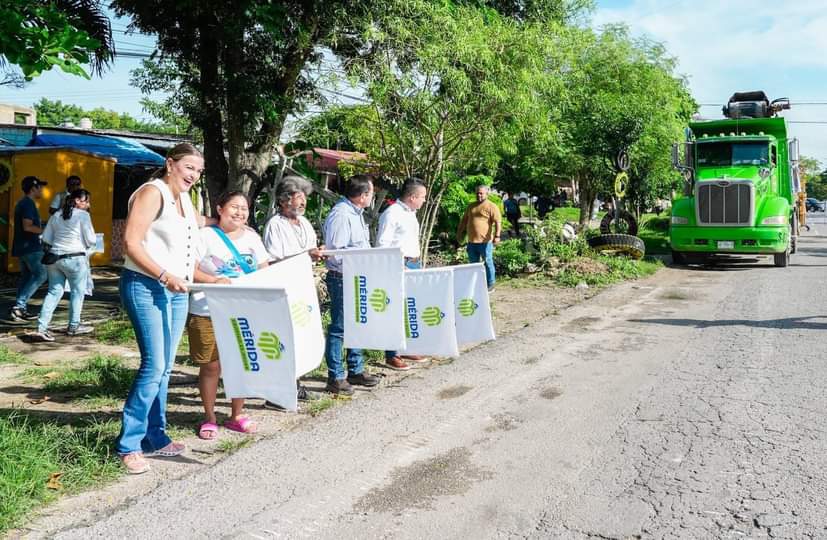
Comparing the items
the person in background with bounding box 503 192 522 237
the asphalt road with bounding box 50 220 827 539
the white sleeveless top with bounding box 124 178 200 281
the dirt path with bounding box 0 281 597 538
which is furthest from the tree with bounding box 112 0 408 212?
the person in background with bounding box 503 192 522 237

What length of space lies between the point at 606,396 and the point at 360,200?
8.38ft

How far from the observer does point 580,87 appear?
19.0 metres

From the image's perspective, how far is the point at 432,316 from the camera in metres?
6.30

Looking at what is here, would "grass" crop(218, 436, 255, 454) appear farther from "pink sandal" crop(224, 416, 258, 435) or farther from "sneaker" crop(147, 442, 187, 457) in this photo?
"sneaker" crop(147, 442, 187, 457)

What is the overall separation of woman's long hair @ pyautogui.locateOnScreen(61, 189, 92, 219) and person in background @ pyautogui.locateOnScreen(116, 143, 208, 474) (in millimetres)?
4614

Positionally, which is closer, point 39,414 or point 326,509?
point 326,509

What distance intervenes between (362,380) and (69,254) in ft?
13.6

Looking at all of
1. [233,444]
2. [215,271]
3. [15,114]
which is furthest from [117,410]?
[15,114]

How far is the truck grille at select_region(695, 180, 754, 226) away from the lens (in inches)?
619

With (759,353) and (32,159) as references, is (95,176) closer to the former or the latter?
(32,159)

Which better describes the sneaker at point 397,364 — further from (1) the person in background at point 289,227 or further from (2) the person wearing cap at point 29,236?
(2) the person wearing cap at point 29,236

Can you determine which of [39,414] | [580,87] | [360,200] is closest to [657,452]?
[360,200]

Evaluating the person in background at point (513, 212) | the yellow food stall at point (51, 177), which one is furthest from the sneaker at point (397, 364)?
the person in background at point (513, 212)

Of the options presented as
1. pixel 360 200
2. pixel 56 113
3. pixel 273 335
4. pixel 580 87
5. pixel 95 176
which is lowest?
pixel 273 335
